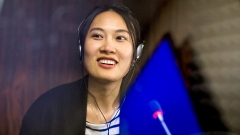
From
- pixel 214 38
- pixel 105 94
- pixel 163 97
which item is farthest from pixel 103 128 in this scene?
pixel 214 38

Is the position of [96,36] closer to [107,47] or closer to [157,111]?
[107,47]

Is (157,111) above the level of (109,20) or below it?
below

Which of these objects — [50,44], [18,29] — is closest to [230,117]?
[50,44]

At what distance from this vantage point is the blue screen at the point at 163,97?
31.3 inches

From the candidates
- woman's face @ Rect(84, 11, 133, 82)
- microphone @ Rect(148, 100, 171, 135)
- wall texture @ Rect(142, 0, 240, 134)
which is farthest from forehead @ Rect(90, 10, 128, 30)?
microphone @ Rect(148, 100, 171, 135)

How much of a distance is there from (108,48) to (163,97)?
0.77 feet

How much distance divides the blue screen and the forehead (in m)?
0.15

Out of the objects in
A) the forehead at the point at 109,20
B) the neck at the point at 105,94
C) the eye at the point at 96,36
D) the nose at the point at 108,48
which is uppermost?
the forehead at the point at 109,20

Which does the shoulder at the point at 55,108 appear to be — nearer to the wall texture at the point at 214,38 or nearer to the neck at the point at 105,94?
the neck at the point at 105,94

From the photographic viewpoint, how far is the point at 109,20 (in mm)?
752

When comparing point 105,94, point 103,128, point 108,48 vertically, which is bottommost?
point 103,128

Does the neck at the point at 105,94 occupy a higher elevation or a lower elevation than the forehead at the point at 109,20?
lower

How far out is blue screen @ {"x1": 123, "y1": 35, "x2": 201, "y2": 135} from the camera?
795 millimetres

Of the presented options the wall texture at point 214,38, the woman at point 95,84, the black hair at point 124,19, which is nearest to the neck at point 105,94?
the woman at point 95,84
